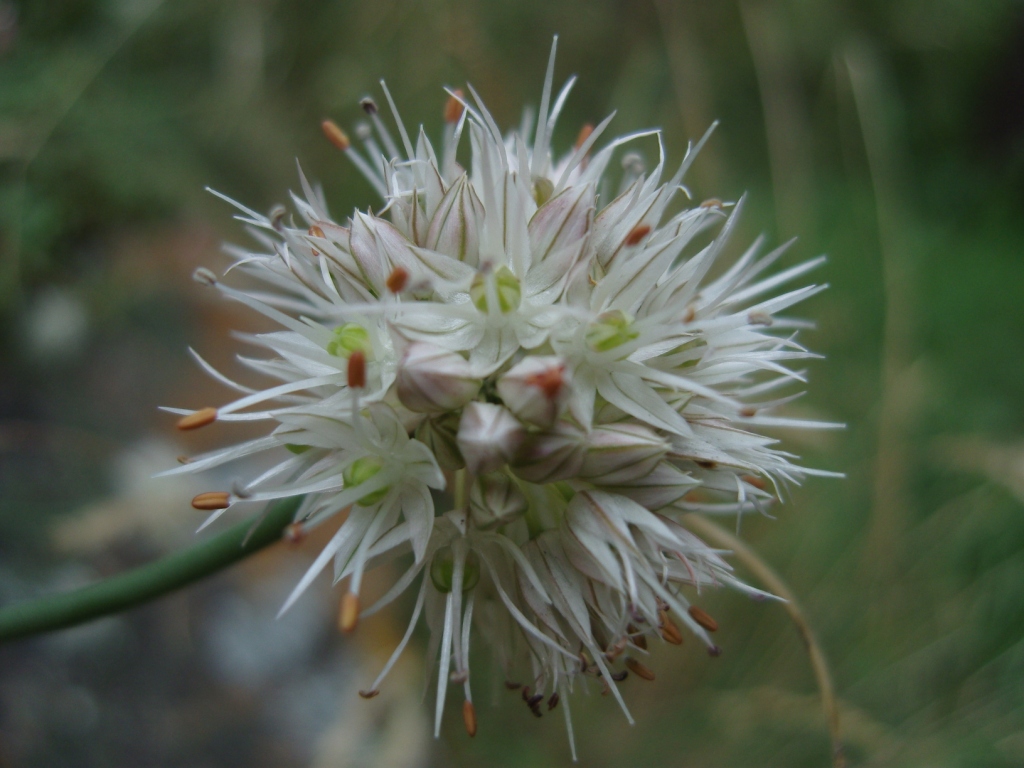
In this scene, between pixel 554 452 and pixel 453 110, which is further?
pixel 453 110

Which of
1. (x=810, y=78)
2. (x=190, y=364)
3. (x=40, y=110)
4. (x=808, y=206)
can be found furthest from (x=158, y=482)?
(x=810, y=78)

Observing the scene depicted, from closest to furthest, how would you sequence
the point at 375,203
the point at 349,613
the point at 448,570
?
the point at 349,613 < the point at 448,570 < the point at 375,203

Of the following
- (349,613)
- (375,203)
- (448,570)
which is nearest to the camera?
(349,613)

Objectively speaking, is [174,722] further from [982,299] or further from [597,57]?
[982,299]

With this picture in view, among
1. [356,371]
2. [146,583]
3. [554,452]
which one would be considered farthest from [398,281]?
[146,583]

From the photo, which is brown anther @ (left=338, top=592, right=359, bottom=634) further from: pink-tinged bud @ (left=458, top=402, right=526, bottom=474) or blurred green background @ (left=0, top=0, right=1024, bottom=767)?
blurred green background @ (left=0, top=0, right=1024, bottom=767)

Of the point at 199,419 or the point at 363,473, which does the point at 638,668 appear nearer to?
the point at 363,473

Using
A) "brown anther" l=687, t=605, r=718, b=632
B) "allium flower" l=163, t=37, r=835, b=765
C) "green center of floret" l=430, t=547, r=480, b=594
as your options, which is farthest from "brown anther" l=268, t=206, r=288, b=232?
"brown anther" l=687, t=605, r=718, b=632
